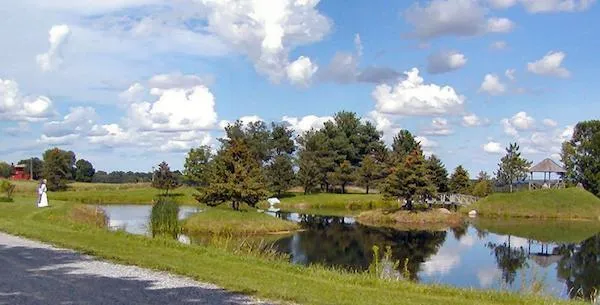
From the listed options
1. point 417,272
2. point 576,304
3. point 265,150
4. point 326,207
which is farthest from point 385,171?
point 576,304

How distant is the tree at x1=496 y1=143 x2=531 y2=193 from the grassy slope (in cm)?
8339

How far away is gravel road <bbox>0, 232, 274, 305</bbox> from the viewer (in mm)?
10141

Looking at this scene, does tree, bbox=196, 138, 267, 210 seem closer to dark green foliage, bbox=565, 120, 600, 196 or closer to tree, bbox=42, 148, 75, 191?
tree, bbox=42, 148, 75, 191

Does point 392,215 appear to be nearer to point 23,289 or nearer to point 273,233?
point 273,233

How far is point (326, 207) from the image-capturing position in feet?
269

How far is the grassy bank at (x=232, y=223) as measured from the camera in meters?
44.6

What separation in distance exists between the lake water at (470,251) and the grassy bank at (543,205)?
1163 centimetres

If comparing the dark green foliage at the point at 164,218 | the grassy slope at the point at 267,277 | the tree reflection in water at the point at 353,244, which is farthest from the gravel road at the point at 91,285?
the tree reflection in water at the point at 353,244

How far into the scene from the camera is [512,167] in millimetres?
96062

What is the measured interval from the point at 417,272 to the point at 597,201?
53760 millimetres

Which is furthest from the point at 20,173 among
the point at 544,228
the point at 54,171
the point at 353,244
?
the point at 544,228

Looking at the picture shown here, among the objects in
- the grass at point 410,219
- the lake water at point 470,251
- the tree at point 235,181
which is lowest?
the lake water at point 470,251

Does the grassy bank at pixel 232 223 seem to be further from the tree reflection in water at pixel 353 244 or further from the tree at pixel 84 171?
the tree at pixel 84 171

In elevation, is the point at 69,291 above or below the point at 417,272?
above
